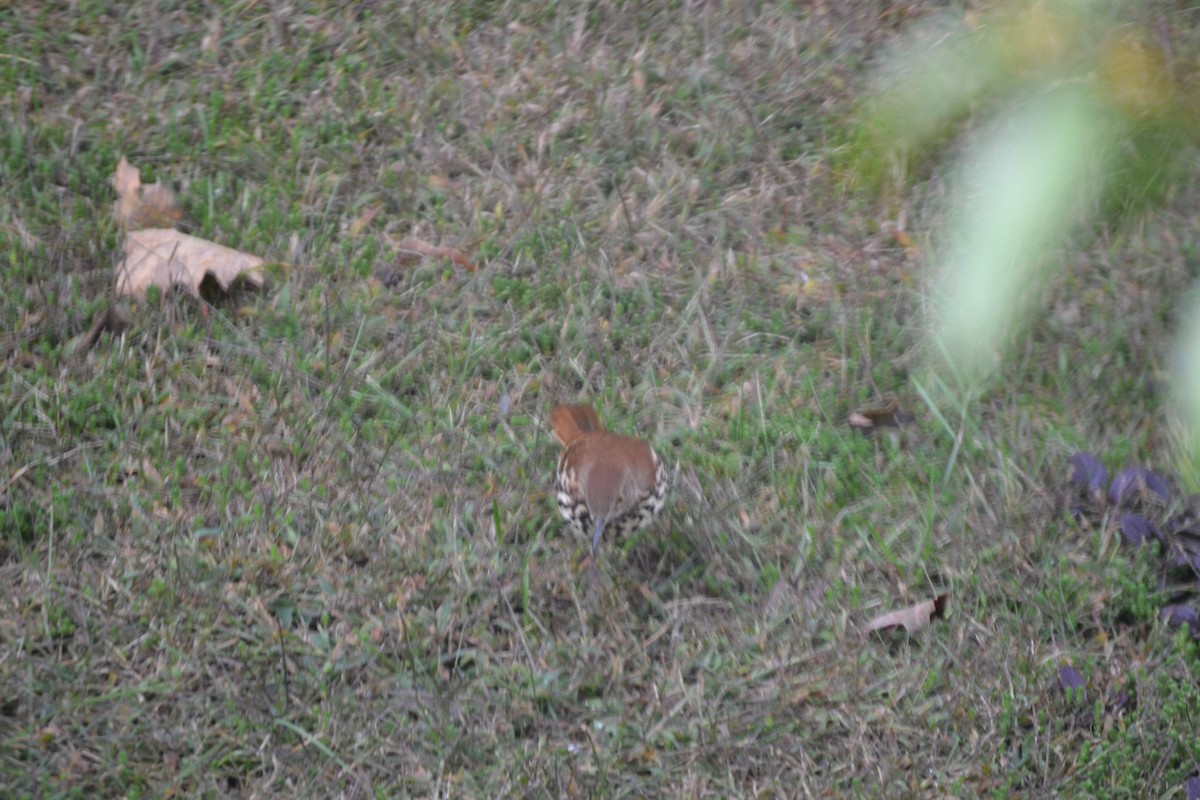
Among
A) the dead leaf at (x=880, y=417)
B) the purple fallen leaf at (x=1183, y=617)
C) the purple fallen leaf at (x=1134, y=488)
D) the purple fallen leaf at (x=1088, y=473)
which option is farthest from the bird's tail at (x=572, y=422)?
the purple fallen leaf at (x=1183, y=617)

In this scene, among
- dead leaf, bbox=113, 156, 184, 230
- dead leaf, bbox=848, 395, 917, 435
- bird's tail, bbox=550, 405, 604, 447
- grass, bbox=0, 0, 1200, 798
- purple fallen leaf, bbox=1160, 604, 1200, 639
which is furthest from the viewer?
dead leaf, bbox=113, 156, 184, 230

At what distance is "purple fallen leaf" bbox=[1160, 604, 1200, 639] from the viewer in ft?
11.7

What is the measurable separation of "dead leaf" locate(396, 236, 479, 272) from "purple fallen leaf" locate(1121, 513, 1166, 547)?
2.55 m

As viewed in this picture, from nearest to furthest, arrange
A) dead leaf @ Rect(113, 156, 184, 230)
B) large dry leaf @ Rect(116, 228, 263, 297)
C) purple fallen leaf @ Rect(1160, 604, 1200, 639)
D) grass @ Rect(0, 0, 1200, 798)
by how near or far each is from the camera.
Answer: grass @ Rect(0, 0, 1200, 798) < purple fallen leaf @ Rect(1160, 604, 1200, 639) < large dry leaf @ Rect(116, 228, 263, 297) < dead leaf @ Rect(113, 156, 184, 230)

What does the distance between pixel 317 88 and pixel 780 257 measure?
7.34 ft

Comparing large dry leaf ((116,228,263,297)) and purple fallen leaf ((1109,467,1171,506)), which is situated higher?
large dry leaf ((116,228,263,297))

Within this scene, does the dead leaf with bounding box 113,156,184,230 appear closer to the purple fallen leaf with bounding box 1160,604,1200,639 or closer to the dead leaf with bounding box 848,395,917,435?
the dead leaf with bounding box 848,395,917,435

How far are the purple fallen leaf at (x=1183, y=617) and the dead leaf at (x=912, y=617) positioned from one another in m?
0.63

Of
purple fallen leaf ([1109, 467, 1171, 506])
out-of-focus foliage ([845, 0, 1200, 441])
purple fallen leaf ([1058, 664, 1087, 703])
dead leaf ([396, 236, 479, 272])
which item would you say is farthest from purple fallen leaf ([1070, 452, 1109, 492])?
out-of-focus foliage ([845, 0, 1200, 441])

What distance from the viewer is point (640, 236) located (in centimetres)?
509

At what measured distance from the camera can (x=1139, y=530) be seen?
3795 mm

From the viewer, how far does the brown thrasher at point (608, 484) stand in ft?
11.9

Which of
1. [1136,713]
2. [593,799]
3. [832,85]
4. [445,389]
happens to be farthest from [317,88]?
[1136,713]

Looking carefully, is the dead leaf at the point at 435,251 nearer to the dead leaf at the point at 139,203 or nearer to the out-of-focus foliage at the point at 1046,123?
the dead leaf at the point at 139,203
